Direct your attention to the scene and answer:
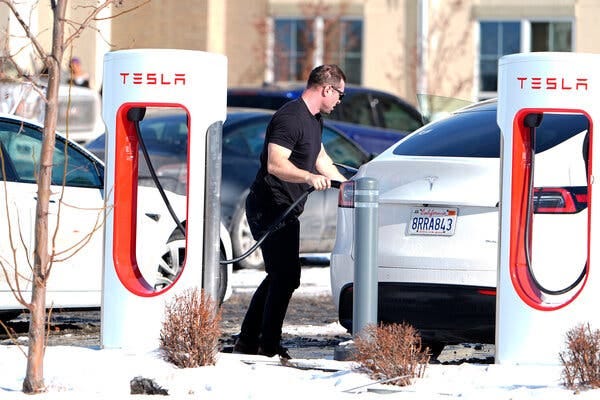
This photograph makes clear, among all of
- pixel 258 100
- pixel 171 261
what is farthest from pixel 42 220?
pixel 258 100

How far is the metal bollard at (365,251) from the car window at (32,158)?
7.89ft

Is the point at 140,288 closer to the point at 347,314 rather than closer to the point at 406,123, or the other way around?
the point at 347,314

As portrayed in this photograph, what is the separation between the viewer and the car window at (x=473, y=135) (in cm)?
798

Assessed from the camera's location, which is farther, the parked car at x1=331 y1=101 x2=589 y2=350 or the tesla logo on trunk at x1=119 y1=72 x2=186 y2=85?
the tesla logo on trunk at x1=119 y1=72 x2=186 y2=85

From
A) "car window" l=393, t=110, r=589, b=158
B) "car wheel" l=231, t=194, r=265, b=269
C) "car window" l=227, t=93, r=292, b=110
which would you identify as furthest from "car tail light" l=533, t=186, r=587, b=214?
"car window" l=227, t=93, r=292, b=110

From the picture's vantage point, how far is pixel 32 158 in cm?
934

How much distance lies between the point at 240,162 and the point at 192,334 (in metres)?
6.27

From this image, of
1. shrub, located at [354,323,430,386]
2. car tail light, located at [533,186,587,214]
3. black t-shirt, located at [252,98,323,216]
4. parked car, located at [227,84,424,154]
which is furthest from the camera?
parked car, located at [227,84,424,154]

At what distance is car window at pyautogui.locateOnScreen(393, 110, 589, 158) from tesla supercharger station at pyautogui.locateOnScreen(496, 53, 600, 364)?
1.30 feet

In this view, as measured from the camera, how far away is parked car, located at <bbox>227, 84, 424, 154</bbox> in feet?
56.9

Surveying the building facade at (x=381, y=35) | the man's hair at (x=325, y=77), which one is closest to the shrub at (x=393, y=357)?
the man's hair at (x=325, y=77)

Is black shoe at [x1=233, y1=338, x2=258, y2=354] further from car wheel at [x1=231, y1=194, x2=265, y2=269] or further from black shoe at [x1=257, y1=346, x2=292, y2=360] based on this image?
car wheel at [x1=231, y1=194, x2=265, y2=269]

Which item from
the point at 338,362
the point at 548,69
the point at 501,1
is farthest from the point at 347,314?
the point at 501,1

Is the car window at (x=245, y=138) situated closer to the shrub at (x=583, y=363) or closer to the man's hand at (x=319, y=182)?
the man's hand at (x=319, y=182)
